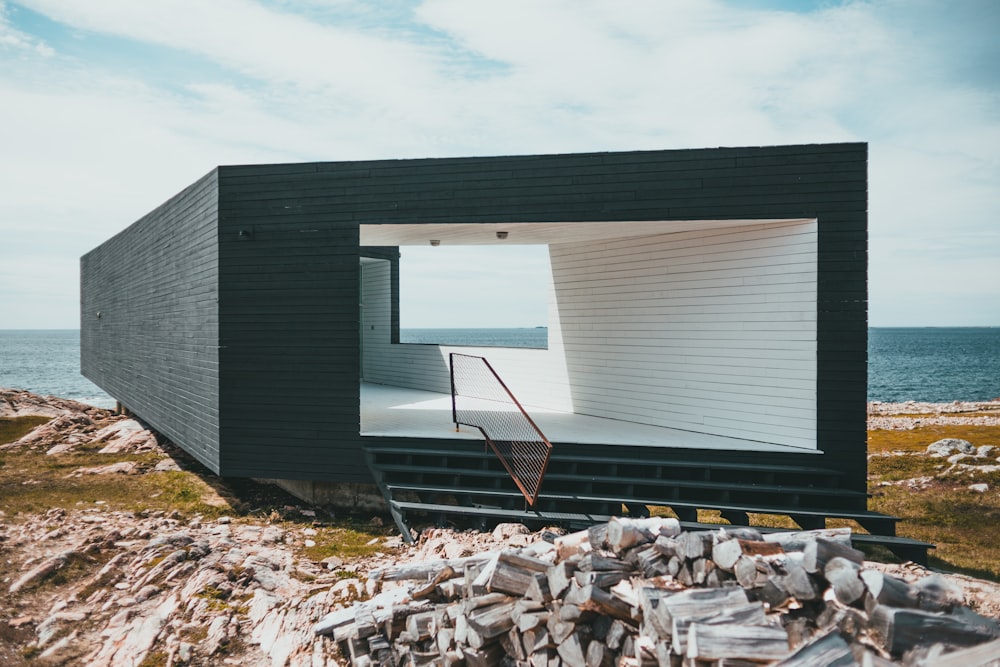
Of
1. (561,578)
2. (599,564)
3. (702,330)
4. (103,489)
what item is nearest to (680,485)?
(702,330)

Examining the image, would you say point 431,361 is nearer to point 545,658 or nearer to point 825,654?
point 545,658

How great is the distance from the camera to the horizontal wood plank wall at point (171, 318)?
24.3 ft

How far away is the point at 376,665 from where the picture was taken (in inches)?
153

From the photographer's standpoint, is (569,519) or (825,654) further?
(569,519)

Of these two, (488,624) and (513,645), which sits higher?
(488,624)

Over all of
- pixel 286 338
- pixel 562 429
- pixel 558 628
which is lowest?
pixel 558 628

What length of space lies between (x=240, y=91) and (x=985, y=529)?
11479 mm

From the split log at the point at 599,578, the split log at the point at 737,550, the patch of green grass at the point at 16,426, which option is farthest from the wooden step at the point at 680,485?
the patch of green grass at the point at 16,426

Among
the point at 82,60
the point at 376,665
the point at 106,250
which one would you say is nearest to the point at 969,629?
the point at 376,665

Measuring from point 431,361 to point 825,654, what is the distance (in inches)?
388

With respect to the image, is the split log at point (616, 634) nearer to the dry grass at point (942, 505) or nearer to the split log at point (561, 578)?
the split log at point (561, 578)

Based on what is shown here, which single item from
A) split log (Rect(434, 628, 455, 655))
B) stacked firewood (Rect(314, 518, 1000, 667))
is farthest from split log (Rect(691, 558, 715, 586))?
split log (Rect(434, 628, 455, 655))

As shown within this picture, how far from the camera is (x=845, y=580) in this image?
2.83 metres

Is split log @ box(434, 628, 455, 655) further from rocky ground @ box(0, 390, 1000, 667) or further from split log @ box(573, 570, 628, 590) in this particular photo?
split log @ box(573, 570, 628, 590)
